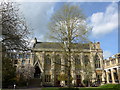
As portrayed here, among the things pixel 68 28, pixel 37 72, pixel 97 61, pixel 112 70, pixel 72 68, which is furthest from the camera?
pixel 97 61

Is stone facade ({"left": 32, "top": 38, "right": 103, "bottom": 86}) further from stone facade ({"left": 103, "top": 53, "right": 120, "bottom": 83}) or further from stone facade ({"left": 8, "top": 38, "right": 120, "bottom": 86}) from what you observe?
stone facade ({"left": 103, "top": 53, "right": 120, "bottom": 83})

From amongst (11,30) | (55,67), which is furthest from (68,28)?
(55,67)

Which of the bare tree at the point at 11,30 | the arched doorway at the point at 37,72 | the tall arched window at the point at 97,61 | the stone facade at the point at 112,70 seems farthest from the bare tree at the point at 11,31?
the tall arched window at the point at 97,61

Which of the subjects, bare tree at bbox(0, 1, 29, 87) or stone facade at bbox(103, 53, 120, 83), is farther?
stone facade at bbox(103, 53, 120, 83)

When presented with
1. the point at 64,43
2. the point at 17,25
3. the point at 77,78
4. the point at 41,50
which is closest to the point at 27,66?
the point at 41,50

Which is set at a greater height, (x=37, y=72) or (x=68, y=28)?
(x=68, y=28)

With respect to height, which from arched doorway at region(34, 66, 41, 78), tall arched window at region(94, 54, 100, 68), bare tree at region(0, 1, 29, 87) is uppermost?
bare tree at region(0, 1, 29, 87)

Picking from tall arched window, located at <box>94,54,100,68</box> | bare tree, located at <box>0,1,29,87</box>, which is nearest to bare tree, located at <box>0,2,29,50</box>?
bare tree, located at <box>0,1,29,87</box>

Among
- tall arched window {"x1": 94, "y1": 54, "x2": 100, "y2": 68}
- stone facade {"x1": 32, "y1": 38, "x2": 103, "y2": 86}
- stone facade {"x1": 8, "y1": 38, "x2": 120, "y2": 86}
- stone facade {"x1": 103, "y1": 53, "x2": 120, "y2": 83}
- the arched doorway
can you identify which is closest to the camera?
stone facade {"x1": 103, "y1": 53, "x2": 120, "y2": 83}

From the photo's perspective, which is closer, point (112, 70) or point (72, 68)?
point (112, 70)

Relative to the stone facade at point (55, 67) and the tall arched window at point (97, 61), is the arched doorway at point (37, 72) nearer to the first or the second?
the stone facade at point (55, 67)

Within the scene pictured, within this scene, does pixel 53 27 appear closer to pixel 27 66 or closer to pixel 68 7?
pixel 68 7

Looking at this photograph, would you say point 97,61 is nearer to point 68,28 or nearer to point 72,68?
point 72,68

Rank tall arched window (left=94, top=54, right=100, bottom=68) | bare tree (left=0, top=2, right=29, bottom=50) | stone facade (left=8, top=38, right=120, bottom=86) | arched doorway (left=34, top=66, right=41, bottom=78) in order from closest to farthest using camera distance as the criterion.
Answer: bare tree (left=0, top=2, right=29, bottom=50) → stone facade (left=8, top=38, right=120, bottom=86) → arched doorway (left=34, top=66, right=41, bottom=78) → tall arched window (left=94, top=54, right=100, bottom=68)
